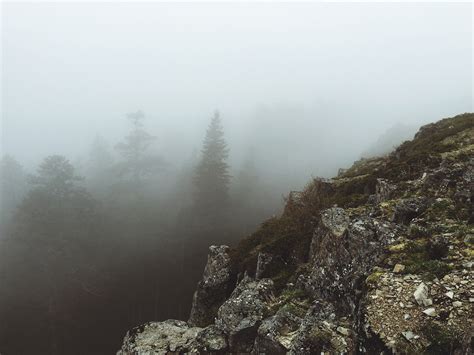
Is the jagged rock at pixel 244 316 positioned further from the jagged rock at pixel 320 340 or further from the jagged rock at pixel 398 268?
the jagged rock at pixel 398 268

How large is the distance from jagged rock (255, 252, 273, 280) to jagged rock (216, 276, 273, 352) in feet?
7.50

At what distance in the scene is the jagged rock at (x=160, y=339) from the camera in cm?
844

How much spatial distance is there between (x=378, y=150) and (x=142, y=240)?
60651 millimetres

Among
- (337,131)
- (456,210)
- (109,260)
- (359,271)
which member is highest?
(337,131)

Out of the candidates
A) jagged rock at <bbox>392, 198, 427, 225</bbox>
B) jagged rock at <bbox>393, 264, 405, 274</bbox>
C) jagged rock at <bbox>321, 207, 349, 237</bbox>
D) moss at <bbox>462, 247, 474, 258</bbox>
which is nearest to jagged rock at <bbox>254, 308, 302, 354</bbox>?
jagged rock at <bbox>393, 264, 405, 274</bbox>

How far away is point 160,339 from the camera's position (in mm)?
8836

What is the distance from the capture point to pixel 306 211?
583 inches

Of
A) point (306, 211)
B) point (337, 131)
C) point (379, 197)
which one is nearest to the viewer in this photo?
point (379, 197)

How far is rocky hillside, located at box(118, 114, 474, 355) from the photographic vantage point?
6027 millimetres

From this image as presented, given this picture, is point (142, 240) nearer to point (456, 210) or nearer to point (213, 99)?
point (456, 210)

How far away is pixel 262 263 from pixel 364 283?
614cm

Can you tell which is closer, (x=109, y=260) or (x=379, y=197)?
→ (x=379, y=197)

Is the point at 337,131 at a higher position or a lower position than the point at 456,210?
higher

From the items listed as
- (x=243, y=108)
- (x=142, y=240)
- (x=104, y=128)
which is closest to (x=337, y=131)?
(x=243, y=108)
